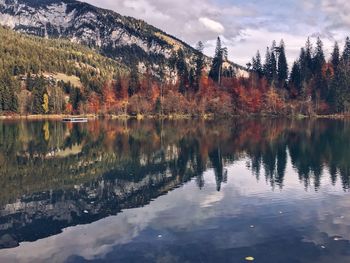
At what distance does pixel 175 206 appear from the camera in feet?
96.6

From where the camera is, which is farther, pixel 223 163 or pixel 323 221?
pixel 223 163

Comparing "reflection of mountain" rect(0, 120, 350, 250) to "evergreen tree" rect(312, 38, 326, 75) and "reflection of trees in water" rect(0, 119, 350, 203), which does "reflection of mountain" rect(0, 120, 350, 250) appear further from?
"evergreen tree" rect(312, 38, 326, 75)

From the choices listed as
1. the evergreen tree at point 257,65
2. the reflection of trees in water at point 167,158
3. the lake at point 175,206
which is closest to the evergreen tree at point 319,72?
the evergreen tree at point 257,65

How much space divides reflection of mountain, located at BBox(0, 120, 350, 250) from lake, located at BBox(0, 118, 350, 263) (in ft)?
0.41

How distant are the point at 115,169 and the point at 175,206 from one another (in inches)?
723

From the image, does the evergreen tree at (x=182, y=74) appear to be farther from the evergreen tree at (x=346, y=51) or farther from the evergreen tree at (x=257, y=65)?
the evergreen tree at (x=346, y=51)

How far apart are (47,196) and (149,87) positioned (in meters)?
155

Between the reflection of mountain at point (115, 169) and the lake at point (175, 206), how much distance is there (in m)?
0.12

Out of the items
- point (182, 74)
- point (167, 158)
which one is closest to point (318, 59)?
point (182, 74)

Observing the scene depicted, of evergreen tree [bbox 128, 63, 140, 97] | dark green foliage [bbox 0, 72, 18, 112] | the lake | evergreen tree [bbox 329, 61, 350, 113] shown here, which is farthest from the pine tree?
the lake

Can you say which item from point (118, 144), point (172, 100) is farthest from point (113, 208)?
point (172, 100)

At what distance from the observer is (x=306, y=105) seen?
164m

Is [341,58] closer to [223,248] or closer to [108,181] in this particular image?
[108,181]

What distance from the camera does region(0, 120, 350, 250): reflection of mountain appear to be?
2830 cm
